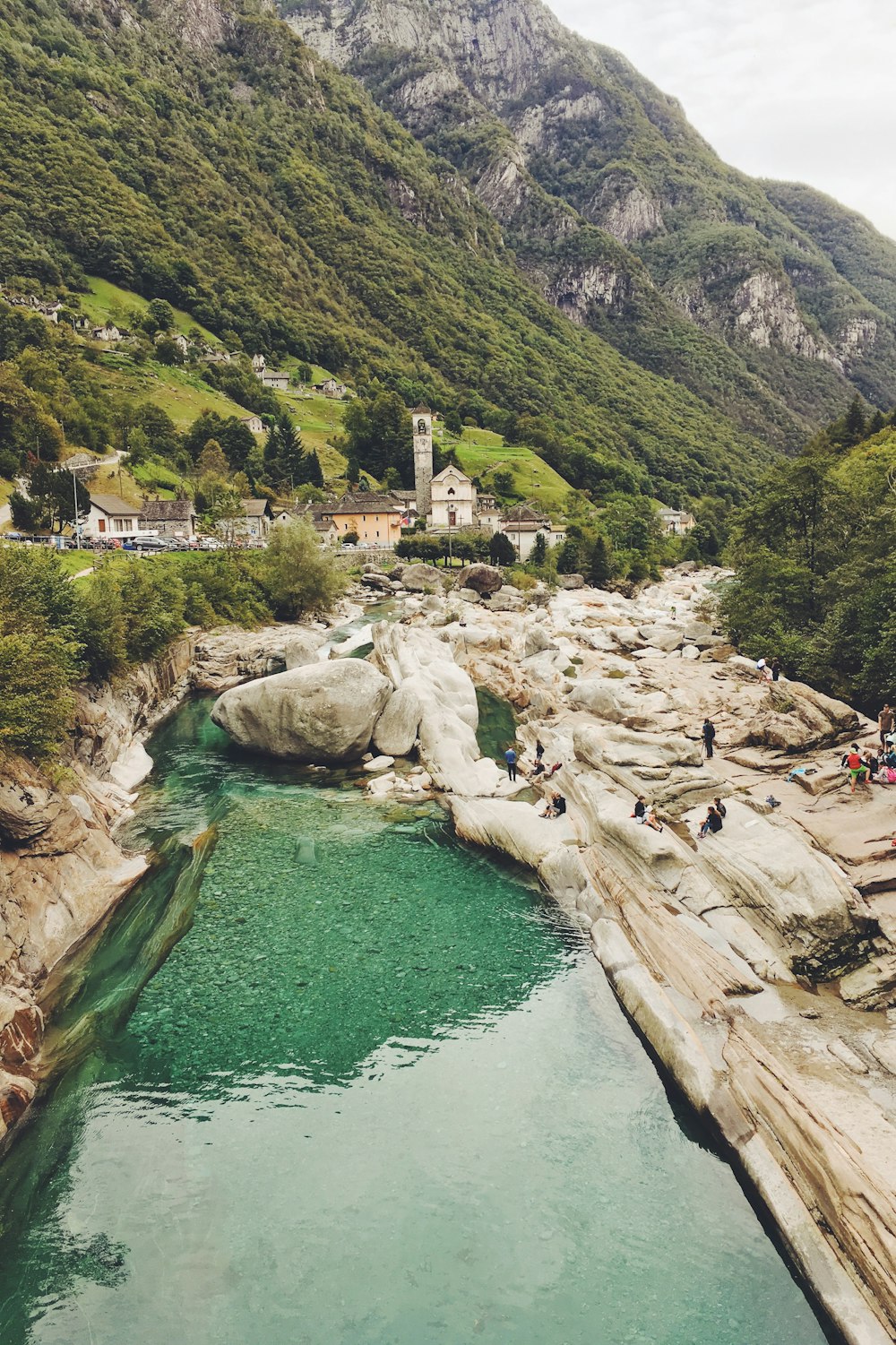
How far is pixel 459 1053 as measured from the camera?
621 inches

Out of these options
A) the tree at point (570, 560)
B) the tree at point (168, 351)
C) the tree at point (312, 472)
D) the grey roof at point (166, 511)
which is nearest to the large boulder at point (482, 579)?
the tree at point (570, 560)

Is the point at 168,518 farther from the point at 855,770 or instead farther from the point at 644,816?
the point at 855,770

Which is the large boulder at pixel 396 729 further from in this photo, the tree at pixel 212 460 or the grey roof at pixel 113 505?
the tree at pixel 212 460

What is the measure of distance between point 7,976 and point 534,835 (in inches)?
605

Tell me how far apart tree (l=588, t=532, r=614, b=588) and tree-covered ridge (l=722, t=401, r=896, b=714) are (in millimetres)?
42820

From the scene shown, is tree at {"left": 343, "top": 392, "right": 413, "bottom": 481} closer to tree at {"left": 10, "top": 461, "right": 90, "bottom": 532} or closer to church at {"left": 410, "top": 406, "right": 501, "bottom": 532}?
church at {"left": 410, "top": 406, "right": 501, "bottom": 532}

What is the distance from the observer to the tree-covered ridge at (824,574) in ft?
104

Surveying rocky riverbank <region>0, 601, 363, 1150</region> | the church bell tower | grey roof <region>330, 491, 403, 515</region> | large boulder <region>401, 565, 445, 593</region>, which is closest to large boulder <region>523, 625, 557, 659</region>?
rocky riverbank <region>0, 601, 363, 1150</region>

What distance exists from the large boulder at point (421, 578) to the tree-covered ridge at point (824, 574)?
37860 mm

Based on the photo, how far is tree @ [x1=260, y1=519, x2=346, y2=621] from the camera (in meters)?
60.1

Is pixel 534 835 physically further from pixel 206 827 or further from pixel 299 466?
pixel 299 466

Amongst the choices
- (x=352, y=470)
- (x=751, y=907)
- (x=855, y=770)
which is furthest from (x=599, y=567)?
(x=751, y=907)

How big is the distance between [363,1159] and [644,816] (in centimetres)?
1349

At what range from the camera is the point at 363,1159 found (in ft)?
43.1
